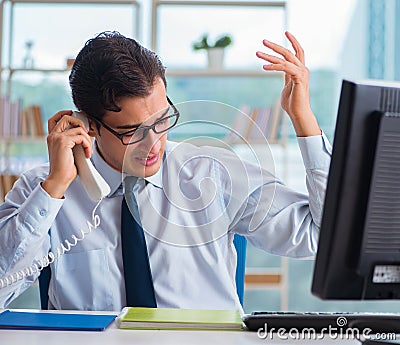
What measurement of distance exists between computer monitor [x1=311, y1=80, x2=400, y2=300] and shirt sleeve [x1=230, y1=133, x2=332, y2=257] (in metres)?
0.59

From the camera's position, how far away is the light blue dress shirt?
68.7 inches

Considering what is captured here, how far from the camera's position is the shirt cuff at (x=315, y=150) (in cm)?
167

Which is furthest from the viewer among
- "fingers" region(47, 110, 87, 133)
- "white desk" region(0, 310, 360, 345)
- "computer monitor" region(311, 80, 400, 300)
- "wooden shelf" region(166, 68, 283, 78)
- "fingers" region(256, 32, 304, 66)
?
"wooden shelf" region(166, 68, 283, 78)

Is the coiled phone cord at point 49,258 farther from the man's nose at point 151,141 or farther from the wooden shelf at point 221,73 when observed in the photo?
the wooden shelf at point 221,73

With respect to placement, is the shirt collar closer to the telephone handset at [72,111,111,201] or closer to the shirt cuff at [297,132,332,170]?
the telephone handset at [72,111,111,201]

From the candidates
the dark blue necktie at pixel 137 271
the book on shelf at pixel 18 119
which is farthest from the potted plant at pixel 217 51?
the dark blue necktie at pixel 137 271

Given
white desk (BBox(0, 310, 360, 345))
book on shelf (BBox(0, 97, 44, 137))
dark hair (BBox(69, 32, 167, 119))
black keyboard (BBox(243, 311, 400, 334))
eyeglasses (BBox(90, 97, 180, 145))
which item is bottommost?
white desk (BBox(0, 310, 360, 345))

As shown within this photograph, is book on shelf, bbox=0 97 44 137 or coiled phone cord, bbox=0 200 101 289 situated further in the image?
book on shelf, bbox=0 97 44 137

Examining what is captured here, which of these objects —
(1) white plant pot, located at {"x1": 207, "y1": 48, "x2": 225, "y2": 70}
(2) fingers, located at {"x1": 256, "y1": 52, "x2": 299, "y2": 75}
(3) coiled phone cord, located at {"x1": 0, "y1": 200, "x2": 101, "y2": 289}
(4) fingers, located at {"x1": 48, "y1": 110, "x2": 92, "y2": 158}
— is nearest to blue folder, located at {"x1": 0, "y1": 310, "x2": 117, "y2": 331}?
(3) coiled phone cord, located at {"x1": 0, "y1": 200, "x2": 101, "y2": 289}

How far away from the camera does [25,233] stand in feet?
5.43

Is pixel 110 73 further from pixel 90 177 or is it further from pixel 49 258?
pixel 49 258

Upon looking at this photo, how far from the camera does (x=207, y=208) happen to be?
1797 millimetres

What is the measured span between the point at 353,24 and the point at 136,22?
3.94 ft

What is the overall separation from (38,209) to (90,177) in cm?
14
